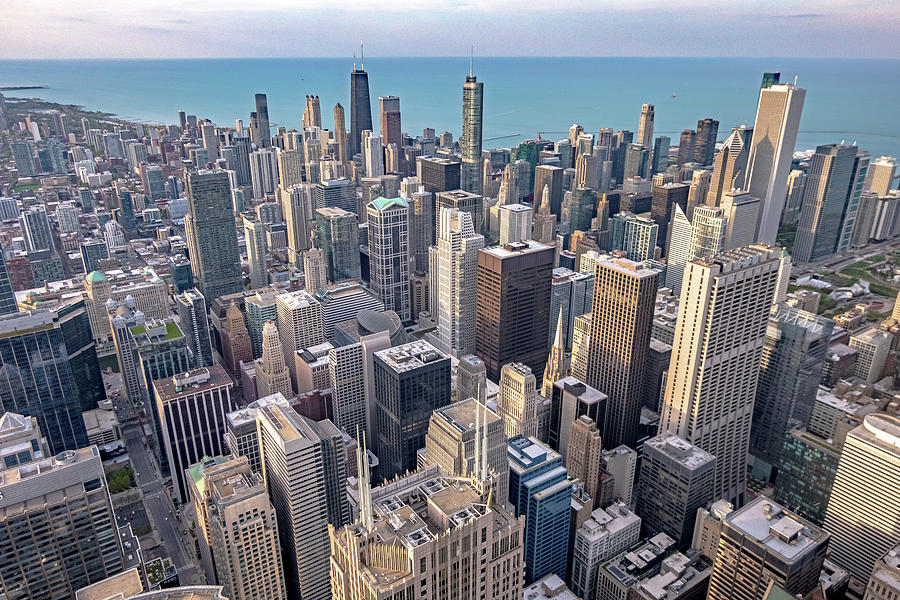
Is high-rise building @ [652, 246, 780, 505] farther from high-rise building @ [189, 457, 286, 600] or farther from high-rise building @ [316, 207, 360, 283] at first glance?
high-rise building @ [316, 207, 360, 283]

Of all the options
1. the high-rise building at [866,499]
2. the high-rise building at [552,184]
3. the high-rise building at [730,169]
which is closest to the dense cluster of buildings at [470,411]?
the high-rise building at [866,499]

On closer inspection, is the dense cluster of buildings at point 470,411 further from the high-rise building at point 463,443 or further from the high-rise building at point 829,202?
the high-rise building at point 829,202

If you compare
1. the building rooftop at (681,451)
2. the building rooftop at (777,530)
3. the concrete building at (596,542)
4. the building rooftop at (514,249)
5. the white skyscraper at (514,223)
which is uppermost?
the building rooftop at (514,249)

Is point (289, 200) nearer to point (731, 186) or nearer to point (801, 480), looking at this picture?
point (731, 186)

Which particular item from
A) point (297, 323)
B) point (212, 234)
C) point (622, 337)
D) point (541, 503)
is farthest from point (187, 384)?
point (622, 337)

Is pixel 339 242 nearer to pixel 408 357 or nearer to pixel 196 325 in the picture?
pixel 196 325

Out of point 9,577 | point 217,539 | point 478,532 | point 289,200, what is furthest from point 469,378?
point 289,200
